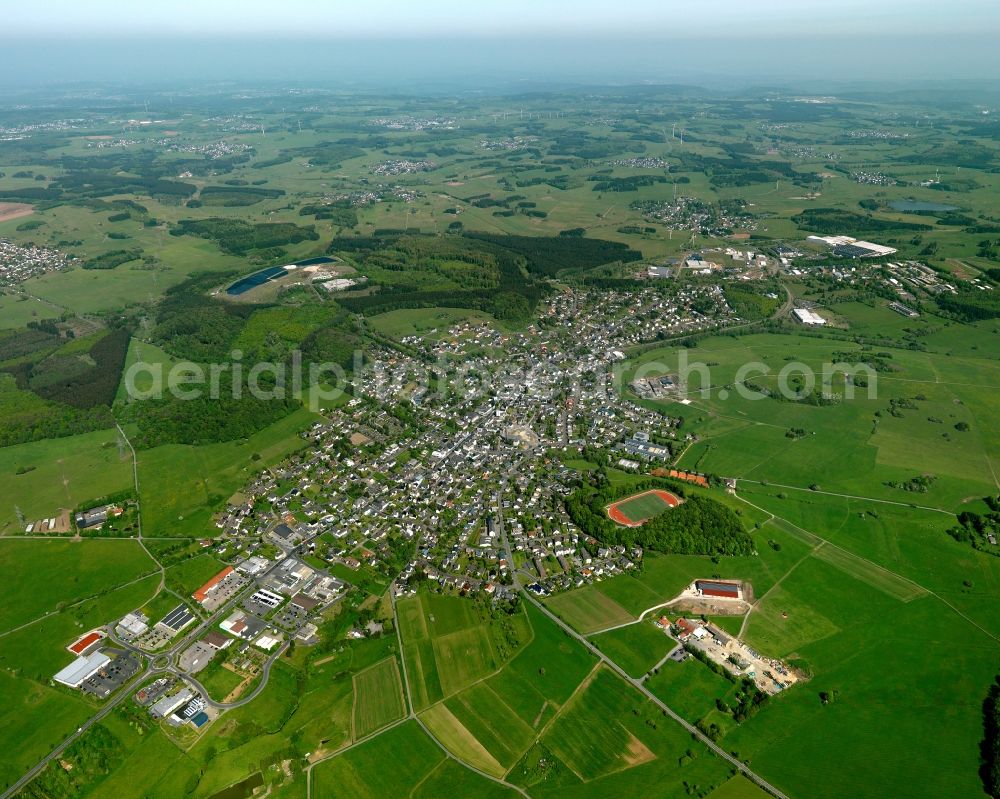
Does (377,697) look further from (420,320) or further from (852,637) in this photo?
(420,320)

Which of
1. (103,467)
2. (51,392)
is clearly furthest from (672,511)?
(51,392)

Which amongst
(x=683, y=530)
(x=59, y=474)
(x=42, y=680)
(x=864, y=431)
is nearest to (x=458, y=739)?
(x=683, y=530)

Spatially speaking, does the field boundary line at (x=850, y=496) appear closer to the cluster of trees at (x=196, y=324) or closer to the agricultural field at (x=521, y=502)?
the agricultural field at (x=521, y=502)

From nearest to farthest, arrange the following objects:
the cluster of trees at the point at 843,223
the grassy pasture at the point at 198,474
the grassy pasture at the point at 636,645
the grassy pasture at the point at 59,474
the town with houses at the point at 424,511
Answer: the grassy pasture at the point at 636,645, the town with houses at the point at 424,511, the grassy pasture at the point at 198,474, the grassy pasture at the point at 59,474, the cluster of trees at the point at 843,223

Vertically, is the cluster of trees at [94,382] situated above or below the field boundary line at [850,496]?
above

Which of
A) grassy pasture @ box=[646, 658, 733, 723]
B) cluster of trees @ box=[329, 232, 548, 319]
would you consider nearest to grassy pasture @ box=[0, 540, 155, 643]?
grassy pasture @ box=[646, 658, 733, 723]

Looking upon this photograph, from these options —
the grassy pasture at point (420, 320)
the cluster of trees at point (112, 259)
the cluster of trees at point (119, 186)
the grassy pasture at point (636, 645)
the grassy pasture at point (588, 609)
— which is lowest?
the grassy pasture at point (636, 645)

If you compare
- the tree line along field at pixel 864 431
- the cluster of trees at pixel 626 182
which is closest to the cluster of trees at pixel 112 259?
the tree line along field at pixel 864 431

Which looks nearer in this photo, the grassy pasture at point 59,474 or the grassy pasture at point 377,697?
the grassy pasture at point 377,697

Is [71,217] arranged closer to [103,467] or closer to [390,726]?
[103,467]
